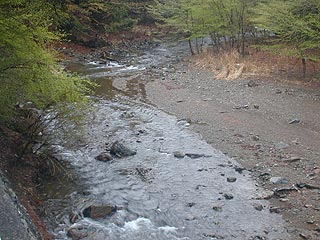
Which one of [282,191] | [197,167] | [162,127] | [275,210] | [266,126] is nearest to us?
[275,210]

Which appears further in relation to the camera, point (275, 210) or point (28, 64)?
point (28, 64)

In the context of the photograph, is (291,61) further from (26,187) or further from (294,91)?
(26,187)

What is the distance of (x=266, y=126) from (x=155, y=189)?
21.5 feet

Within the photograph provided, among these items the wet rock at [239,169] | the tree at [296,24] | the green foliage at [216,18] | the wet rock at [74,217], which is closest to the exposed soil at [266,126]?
the wet rock at [239,169]

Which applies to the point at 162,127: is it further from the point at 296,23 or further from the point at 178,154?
the point at 296,23

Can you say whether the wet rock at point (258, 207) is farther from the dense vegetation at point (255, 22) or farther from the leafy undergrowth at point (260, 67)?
the leafy undergrowth at point (260, 67)

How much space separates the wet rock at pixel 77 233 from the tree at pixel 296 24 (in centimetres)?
1509

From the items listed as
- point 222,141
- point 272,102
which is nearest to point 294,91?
point 272,102

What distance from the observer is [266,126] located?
16.2 metres

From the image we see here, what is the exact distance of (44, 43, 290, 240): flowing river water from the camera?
31.5ft

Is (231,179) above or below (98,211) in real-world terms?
below

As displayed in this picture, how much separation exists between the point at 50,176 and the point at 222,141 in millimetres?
6405

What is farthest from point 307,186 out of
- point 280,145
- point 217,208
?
point 280,145

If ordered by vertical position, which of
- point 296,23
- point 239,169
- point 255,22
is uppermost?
point 296,23
